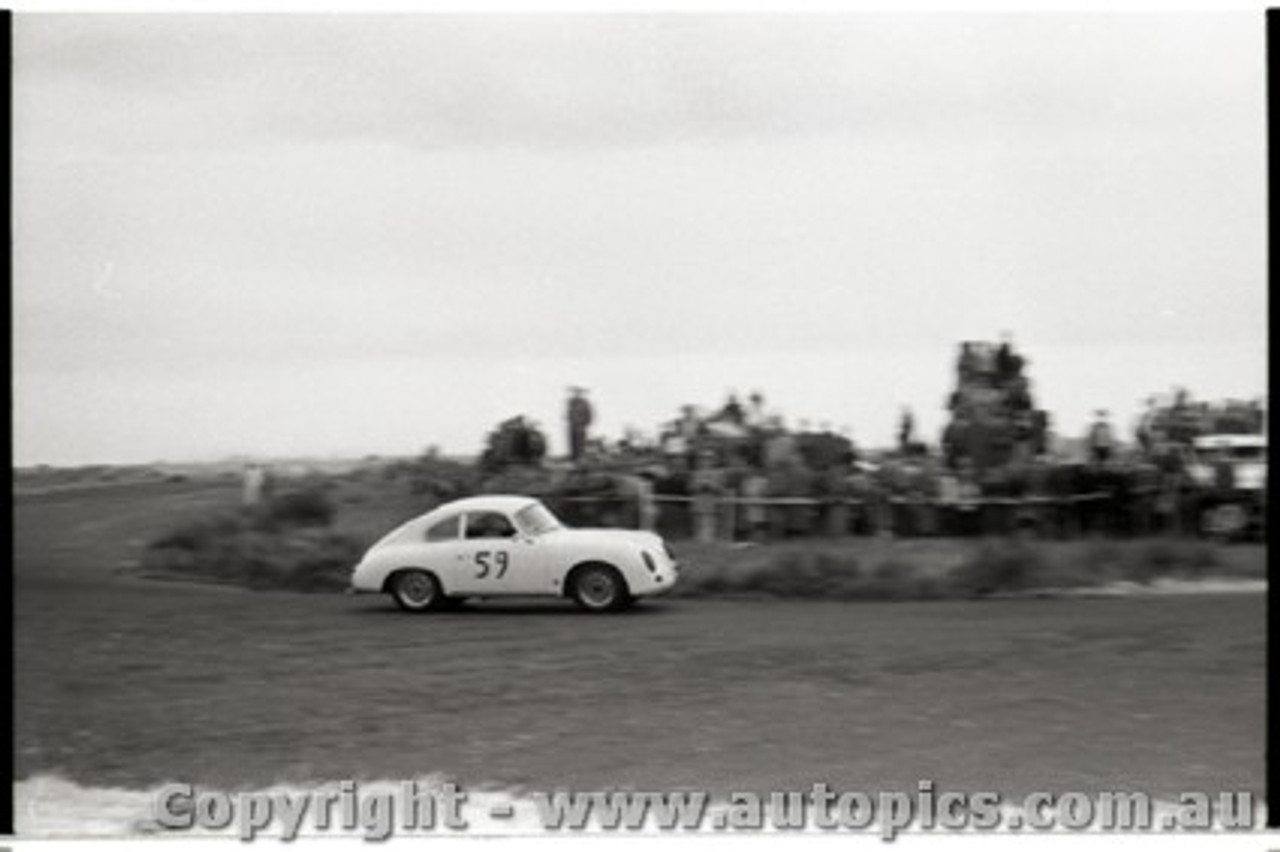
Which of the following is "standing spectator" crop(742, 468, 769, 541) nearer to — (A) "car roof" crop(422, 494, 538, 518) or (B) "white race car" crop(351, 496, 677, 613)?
(B) "white race car" crop(351, 496, 677, 613)

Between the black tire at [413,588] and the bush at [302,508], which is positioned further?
the black tire at [413,588]

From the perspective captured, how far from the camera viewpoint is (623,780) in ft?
30.3

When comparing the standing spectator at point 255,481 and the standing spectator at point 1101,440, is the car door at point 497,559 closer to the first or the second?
Answer: the standing spectator at point 255,481


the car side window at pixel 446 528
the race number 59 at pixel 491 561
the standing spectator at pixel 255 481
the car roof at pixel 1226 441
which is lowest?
the race number 59 at pixel 491 561

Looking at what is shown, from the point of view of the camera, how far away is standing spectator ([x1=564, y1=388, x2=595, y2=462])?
390 inches

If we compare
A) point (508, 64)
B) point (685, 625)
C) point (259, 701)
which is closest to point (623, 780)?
point (685, 625)

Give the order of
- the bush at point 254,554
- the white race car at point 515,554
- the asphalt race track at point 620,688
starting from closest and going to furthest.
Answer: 1. the asphalt race track at point 620,688
2. the bush at point 254,554
3. the white race car at point 515,554

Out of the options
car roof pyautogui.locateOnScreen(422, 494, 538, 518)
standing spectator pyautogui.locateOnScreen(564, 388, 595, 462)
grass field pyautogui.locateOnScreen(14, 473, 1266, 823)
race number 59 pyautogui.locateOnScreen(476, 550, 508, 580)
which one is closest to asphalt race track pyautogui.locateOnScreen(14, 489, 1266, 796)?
grass field pyautogui.locateOnScreen(14, 473, 1266, 823)

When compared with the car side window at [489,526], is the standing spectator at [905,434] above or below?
above

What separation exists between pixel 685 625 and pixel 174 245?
299 centimetres

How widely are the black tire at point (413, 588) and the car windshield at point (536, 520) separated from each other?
51 centimetres

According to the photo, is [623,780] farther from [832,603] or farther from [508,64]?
[508,64]

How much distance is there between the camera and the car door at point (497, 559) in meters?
10.2

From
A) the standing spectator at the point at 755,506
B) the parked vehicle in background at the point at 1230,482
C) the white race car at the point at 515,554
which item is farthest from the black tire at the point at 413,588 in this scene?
the parked vehicle in background at the point at 1230,482
